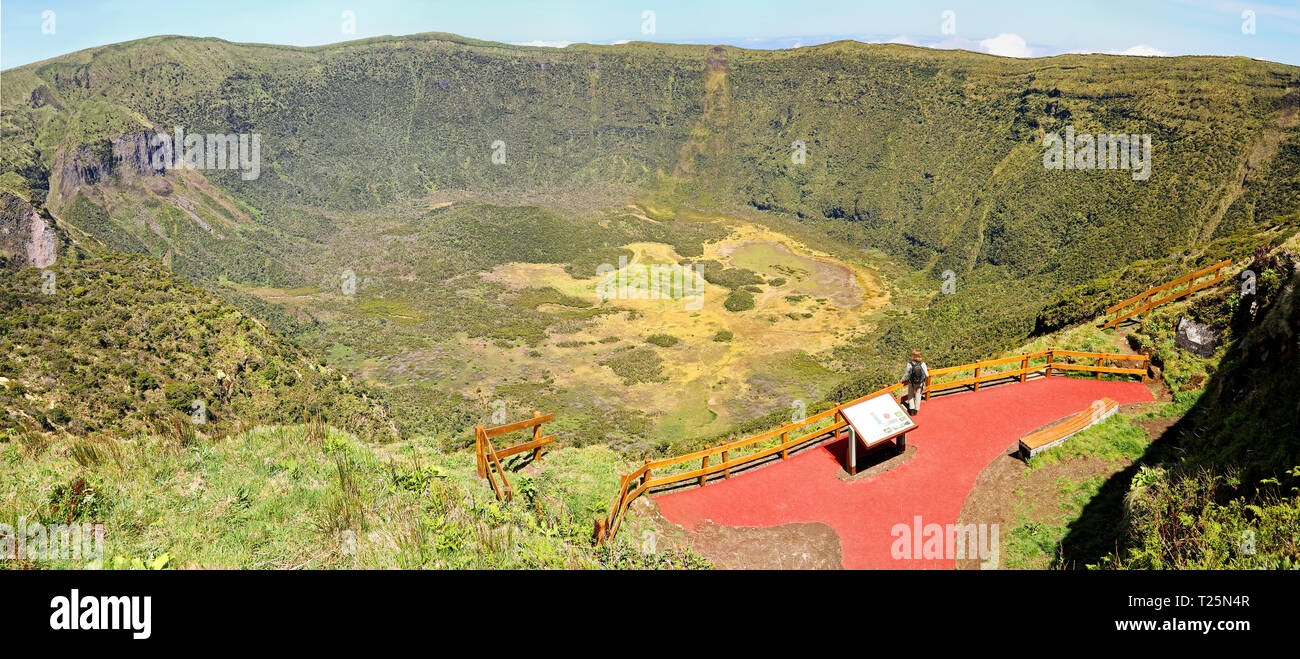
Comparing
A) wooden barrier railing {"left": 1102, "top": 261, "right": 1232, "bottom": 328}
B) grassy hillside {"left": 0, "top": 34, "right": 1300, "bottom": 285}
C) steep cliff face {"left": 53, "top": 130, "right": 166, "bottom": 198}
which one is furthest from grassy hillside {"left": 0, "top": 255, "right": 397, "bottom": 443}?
grassy hillside {"left": 0, "top": 34, "right": 1300, "bottom": 285}

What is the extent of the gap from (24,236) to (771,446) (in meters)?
59.4

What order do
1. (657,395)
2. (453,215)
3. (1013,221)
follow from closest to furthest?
(657,395) < (1013,221) < (453,215)

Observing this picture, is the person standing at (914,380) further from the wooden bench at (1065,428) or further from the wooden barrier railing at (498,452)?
the wooden barrier railing at (498,452)

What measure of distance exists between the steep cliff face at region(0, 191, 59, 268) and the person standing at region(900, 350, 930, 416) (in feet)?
189

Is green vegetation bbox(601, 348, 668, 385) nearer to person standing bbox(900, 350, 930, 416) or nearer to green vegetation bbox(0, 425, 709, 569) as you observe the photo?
person standing bbox(900, 350, 930, 416)

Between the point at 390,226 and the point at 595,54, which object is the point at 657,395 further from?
the point at 595,54

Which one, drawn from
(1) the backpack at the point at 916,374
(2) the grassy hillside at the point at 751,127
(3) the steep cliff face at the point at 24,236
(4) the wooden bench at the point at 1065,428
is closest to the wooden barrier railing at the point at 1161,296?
(4) the wooden bench at the point at 1065,428

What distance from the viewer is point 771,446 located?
15.1m

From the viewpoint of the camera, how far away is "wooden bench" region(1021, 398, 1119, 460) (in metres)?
13.5

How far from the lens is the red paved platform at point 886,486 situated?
12.0 metres

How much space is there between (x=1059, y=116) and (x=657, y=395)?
75874 mm

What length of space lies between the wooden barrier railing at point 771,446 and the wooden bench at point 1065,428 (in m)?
2.32

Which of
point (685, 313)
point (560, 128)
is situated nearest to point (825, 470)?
point (685, 313)

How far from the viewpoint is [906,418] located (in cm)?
1370
